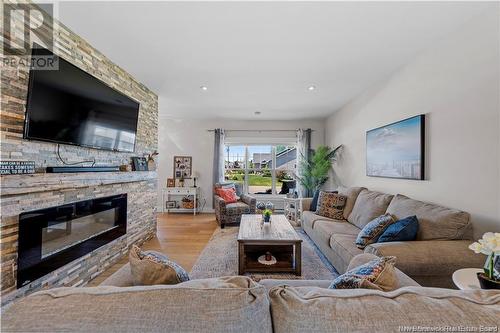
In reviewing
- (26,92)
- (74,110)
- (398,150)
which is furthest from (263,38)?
(398,150)

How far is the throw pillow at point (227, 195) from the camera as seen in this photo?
16.2ft

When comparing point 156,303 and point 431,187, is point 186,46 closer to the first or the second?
point 156,303

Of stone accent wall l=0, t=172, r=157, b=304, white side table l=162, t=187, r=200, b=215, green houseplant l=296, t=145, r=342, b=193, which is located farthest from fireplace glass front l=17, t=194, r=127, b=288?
green houseplant l=296, t=145, r=342, b=193

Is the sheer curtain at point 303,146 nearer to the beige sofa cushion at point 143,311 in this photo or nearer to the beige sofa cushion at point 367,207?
the beige sofa cushion at point 367,207

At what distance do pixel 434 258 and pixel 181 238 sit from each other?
3.34 m

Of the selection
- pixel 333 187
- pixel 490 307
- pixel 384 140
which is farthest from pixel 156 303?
pixel 333 187

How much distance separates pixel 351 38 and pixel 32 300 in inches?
110

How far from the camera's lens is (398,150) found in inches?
114

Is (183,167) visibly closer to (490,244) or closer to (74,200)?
(74,200)

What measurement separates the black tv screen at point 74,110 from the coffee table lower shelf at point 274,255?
193cm

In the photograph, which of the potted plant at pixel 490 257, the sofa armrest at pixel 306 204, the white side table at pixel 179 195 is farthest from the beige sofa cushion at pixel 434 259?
the white side table at pixel 179 195

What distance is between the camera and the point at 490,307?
71 cm

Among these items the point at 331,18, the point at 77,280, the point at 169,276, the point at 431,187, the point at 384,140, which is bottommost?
the point at 77,280

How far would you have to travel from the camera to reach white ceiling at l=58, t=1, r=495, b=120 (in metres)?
1.83
